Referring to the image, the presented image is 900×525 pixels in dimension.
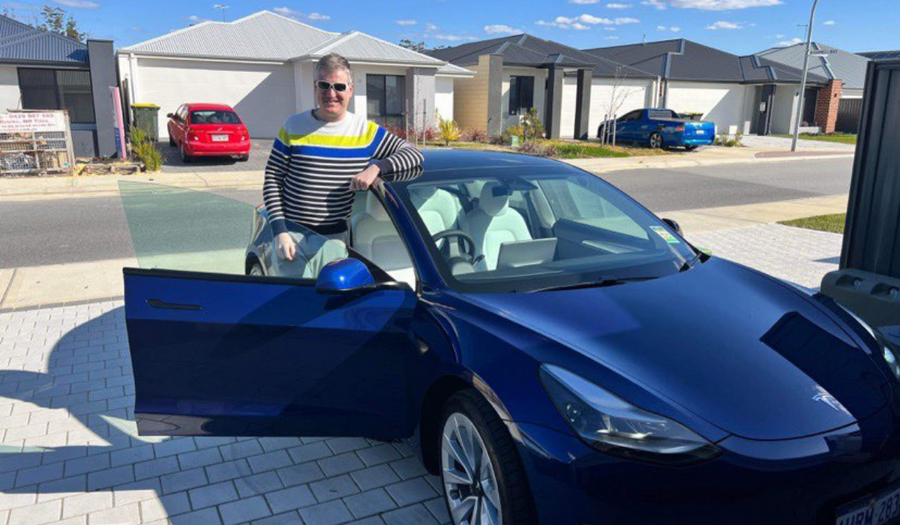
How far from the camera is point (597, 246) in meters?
3.59

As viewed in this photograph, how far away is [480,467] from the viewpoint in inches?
97.6

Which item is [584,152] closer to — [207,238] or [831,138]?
[831,138]

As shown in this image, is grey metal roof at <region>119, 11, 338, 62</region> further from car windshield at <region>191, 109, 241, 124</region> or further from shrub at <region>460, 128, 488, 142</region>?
shrub at <region>460, 128, 488, 142</region>

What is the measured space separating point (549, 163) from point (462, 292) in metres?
1.49

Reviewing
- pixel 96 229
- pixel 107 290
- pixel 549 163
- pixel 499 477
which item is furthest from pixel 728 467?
pixel 96 229

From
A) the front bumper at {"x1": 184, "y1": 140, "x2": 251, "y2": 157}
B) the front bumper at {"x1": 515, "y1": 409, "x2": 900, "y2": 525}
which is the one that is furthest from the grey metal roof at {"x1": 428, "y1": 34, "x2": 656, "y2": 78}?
the front bumper at {"x1": 515, "y1": 409, "x2": 900, "y2": 525}

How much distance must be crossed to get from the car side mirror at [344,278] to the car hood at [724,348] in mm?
487

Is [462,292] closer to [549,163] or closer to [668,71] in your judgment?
[549,163]

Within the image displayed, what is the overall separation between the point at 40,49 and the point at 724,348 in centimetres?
2167

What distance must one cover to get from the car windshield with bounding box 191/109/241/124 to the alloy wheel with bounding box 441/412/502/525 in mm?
17290

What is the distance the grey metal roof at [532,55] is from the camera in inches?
1120

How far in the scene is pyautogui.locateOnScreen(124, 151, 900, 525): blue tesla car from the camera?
2.06 m

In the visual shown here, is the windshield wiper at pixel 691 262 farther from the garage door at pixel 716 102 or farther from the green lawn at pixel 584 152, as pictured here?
the garage door at pixel 716 102

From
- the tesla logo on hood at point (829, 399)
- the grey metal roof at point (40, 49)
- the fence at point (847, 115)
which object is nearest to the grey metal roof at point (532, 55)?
the fence at point (847, 115)
